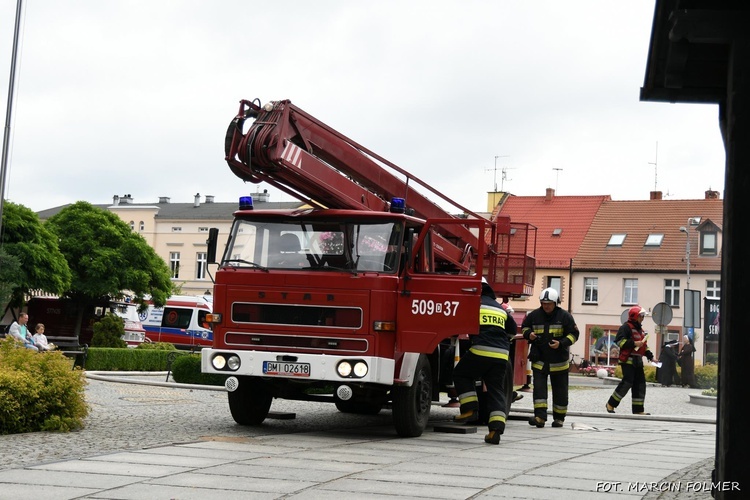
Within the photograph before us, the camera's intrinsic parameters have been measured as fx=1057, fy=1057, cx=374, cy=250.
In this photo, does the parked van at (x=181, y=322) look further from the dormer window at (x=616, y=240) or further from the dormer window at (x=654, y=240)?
the dormer window at (x=654, y=240)

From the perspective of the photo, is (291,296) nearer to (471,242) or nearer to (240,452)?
(240,452)

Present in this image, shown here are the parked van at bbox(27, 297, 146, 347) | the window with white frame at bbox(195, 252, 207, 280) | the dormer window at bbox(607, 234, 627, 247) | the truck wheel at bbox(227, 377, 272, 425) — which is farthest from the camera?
the window with white frame at bbox(195, 252, 207, 280)

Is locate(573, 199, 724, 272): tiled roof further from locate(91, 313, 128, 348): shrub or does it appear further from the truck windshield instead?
the truck windshield

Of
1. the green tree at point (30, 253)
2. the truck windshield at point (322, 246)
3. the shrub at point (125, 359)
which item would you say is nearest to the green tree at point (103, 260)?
the green tree at point (30, 253)

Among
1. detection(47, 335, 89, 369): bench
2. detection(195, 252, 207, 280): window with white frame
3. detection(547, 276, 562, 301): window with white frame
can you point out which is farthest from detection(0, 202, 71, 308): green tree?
detection(195, 252, 207, 280): window with white frame

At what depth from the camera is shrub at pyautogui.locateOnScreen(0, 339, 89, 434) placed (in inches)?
429

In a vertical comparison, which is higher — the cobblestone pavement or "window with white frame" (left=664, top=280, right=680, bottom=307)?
"window with white frame" (left=664, top=280, right=680, bottom=307)

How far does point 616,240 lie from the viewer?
6228 centimetres

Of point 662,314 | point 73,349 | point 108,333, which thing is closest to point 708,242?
point 662,314

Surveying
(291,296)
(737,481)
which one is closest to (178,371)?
(291,296)

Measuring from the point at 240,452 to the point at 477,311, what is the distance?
334 centimetres

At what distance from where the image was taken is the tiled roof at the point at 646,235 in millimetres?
59156

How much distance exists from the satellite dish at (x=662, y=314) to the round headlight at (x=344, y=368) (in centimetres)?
1970

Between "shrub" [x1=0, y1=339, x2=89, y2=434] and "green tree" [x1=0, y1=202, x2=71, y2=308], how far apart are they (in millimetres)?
33683
